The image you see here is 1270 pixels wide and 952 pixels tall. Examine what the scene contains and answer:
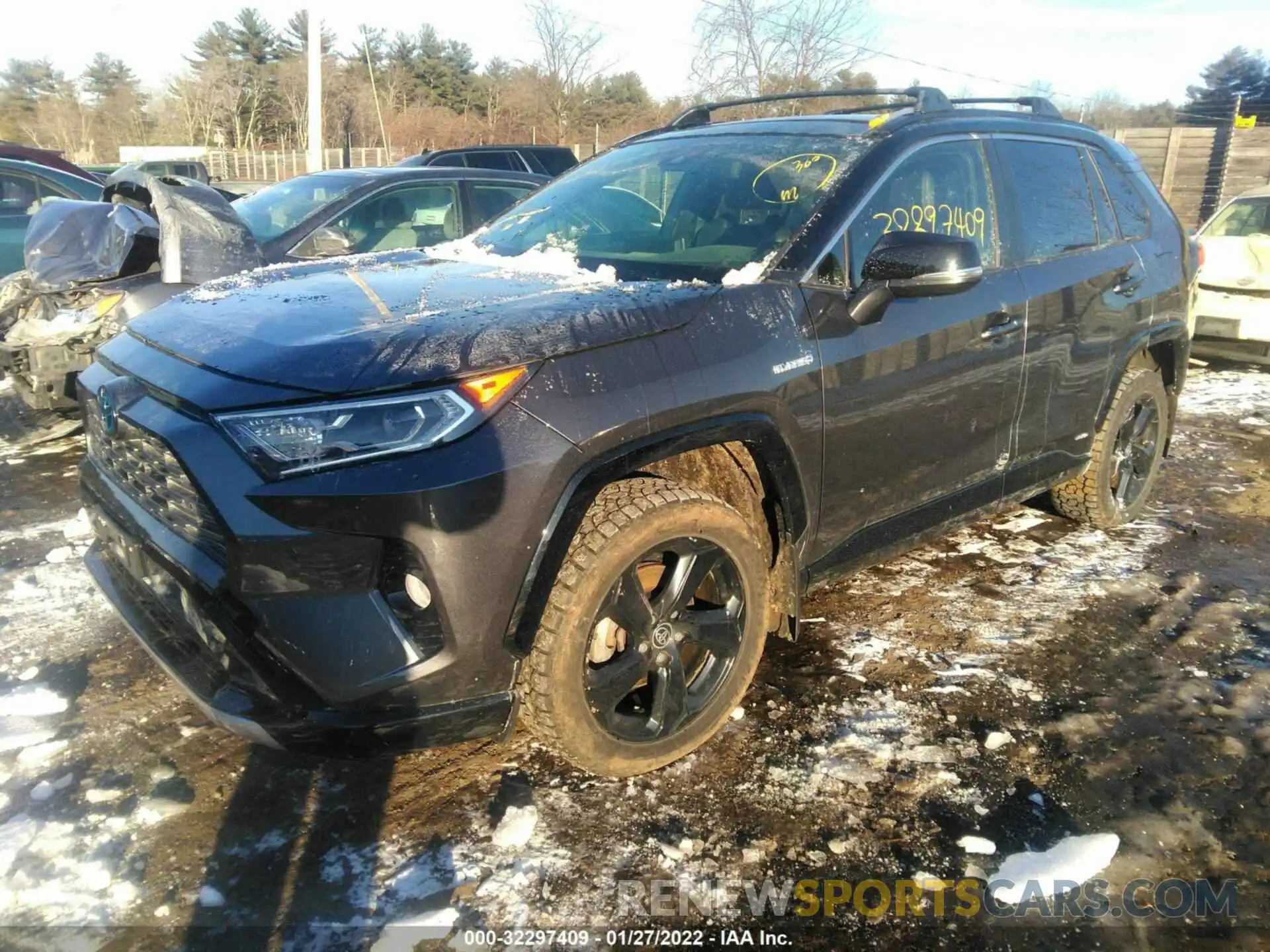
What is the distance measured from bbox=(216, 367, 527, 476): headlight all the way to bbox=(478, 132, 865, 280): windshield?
38.0 inches

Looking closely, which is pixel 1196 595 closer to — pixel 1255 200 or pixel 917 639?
pixel 917 639

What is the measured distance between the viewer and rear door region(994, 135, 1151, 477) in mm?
3518

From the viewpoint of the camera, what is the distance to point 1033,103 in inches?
160

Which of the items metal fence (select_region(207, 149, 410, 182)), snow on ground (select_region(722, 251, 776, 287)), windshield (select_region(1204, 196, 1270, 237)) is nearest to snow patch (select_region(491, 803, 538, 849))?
snow on ground (select_region(722, 251, 776, 287))

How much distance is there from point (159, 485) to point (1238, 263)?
9107mm

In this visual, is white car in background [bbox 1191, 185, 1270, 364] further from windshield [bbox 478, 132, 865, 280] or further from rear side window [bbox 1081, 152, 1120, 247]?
windshield [bbox 478, 132, 865, 280]

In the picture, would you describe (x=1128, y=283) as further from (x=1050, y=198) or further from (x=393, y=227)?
(x=393, y=227)

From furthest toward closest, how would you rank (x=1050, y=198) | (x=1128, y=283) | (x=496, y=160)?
(x=496, y=160) → (x=1128, y=283) → (x=1050, y=198)

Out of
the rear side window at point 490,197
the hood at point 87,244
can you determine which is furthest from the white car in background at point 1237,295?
the hood at point 87,244

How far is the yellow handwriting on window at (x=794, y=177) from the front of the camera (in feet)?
9.72

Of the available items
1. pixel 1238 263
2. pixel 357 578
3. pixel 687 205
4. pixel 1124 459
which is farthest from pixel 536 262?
pixel 1238 263

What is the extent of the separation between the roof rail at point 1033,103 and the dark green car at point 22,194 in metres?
6.65

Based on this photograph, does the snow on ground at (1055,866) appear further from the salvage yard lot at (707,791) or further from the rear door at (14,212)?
the rear door at (14,212)

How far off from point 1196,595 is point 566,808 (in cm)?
295
